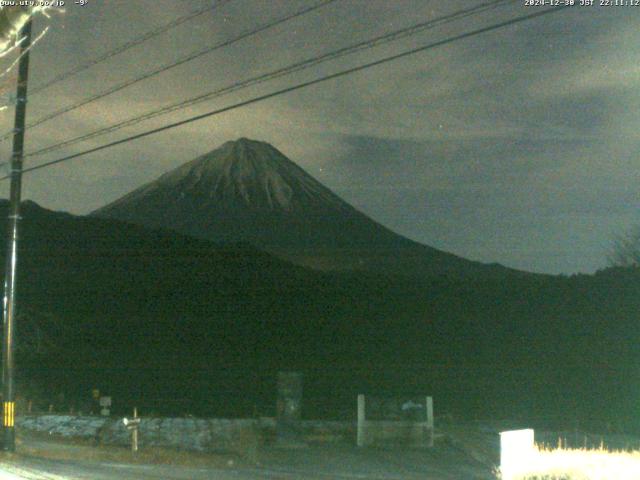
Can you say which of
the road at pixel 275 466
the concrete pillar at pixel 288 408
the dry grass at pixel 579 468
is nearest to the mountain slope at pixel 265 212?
the concrete pillar at pixel 288 408

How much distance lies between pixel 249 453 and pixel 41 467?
5.38 m

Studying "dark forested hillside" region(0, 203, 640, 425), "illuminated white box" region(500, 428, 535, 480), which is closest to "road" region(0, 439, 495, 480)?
"illuminated white box" region(500, 428, 535, 480)

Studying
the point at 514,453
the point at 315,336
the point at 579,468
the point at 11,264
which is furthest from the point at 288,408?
the point at 315,336

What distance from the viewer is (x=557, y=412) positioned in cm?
4206

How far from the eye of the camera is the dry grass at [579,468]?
506 inches

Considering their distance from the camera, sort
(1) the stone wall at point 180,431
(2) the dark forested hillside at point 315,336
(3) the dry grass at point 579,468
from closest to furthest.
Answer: (3) the dry grass at point 579,468
(1) the stone wall at point 180,431
(2) the dark forested hillside at point 315,336

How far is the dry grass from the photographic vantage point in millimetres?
12859

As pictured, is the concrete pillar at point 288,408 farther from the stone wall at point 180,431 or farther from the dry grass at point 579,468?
the dry grass at point 579,468

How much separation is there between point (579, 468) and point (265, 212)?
531 ft

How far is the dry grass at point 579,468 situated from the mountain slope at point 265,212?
11073cm

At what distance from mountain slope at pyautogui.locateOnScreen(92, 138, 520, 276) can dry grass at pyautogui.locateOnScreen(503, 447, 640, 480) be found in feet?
363

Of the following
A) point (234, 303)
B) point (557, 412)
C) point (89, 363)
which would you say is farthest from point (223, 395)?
point (234, 303)

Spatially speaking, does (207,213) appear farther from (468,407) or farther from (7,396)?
(7,396)

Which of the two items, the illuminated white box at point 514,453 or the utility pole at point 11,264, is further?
the utility pole at point 11,264
